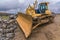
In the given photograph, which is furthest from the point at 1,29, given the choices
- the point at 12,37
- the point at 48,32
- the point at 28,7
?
the point at 48,32

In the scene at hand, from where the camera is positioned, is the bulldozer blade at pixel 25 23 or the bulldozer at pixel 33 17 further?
the bulldozer at pixel 33 17

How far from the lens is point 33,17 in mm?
8250

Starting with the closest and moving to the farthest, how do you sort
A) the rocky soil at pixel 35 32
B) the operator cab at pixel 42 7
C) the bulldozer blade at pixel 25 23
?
the bulldozer blade at pixel 25 23 < the rocky soil at pixel 35 32 < the operator cab at pixel 42 7

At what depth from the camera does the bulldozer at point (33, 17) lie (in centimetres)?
780

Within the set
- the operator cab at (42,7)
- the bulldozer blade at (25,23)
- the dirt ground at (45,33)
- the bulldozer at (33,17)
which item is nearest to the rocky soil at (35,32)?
the dirt ground at (45,33)

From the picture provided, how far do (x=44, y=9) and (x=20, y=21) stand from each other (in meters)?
1.59

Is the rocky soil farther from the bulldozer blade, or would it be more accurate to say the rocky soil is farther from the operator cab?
the operator cab

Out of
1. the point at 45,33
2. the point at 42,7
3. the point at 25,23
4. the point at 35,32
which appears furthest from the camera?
the point at 42,7

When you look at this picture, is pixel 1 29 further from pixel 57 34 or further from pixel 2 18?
pixel 57 34

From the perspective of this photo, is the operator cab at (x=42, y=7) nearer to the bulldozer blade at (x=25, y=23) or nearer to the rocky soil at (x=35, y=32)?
the rocky soil at (x=35, y=32)

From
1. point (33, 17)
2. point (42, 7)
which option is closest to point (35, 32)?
point (33, 17)

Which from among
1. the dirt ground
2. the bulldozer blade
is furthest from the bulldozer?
the dirt ground

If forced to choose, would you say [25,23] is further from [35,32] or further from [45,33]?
[45,33]

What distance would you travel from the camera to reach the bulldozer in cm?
780
